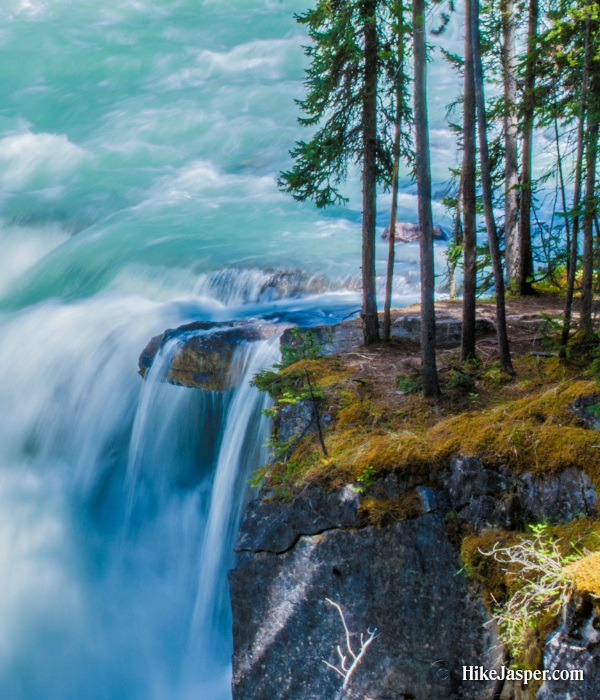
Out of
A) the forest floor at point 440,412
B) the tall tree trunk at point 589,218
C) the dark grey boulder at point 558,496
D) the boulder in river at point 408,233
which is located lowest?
the dark grey boulder at point 558,496

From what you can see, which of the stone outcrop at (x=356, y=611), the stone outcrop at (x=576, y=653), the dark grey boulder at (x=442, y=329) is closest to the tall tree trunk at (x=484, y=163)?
the dark grey boulder at (x=442, y=329)

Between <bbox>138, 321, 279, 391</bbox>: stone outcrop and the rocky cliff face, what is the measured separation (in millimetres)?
5127

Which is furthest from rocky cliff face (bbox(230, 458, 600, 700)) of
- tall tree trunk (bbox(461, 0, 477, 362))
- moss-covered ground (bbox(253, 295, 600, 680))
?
tall tree trunk (bbox(461, 0, 477, 362))

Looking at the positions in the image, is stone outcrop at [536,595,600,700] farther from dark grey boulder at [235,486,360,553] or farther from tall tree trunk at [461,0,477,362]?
tall tree trunk at [461,0,477,362]

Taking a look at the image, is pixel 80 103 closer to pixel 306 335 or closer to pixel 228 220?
pixel 228 220

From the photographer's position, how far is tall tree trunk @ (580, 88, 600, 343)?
7.29m

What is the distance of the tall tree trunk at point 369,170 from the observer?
949 centimetres

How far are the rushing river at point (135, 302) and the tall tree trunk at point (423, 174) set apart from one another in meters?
3.96

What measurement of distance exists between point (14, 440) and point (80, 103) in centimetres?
2337

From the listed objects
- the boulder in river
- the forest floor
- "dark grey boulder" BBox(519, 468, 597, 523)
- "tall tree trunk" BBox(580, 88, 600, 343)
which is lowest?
"dark grey boulder" BBox(519, 468, 597, 523)

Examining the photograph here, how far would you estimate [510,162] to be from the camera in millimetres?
12852

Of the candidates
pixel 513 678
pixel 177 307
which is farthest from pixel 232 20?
pixel 513 678

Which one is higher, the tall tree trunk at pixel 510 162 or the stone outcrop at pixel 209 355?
the tall tree trunk at pixel 510 162

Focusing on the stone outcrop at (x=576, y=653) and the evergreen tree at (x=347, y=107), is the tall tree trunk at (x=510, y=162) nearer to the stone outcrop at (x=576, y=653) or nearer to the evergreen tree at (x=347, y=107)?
the evergreen tree at (x=347, y=107)
